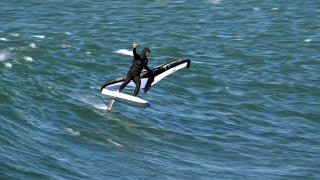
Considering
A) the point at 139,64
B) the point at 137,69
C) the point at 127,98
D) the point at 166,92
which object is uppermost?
the point at 139,64

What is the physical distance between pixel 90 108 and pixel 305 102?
1078 centimetres

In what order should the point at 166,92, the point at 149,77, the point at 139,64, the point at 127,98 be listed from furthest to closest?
the point at 166,92 < the point at 149,77 < the point at 127,98 < the point at 139,64

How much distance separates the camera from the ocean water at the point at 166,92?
27.2 metres

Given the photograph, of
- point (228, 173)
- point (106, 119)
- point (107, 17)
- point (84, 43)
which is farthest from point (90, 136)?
point (107, 17)

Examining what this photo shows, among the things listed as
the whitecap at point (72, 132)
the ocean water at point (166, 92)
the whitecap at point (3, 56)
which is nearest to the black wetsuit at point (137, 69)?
the ocean water at point (166, 92)

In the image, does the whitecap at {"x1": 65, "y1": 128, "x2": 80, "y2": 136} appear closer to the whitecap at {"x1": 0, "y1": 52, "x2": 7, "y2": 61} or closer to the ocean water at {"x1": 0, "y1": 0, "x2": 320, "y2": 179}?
the ocean water at {"x1": 0, "y1": 0, "x2": 320, "y2": 179}

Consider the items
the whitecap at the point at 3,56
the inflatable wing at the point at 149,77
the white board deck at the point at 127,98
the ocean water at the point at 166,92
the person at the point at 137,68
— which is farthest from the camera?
the whitecap at the point at 3,56

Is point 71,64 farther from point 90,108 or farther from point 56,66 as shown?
point 90,108

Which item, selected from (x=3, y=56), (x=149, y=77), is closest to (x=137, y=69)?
(x=149, y=77)

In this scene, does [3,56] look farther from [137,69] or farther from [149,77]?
[137,69]

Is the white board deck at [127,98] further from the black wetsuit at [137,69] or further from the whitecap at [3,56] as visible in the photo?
the whitecap at [3,56]

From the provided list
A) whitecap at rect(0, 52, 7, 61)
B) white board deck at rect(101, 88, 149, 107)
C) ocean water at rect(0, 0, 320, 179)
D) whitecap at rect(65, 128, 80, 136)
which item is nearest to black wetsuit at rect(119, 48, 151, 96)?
white board deck at rect(101, 88, 149, 107)

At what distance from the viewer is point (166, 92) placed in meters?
38.0

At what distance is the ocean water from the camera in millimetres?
27234
